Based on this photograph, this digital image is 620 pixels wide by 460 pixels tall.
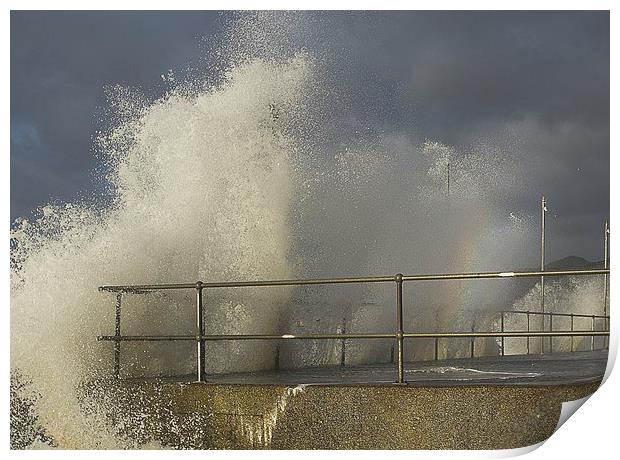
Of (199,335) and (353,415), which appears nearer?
(353,415)

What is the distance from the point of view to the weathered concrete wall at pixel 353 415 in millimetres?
5750

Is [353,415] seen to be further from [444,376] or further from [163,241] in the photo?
[163,241]

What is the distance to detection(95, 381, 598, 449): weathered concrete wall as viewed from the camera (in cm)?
575

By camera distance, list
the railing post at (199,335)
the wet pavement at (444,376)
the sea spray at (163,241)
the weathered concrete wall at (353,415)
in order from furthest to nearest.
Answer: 1. the sea spray at (163,241)
2. the railing post at (199,335)
3. the wet pavement at (444,376)
4. the weathered concrete wall at (353,415)

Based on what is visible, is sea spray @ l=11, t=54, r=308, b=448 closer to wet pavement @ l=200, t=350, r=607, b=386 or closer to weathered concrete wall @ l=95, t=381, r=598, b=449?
weathered concrete wall @ l=95, t=381, r=598, b=449

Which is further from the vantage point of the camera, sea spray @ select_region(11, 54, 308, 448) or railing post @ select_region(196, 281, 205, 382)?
sea spray @ select_region(11, 54, 308, 448)

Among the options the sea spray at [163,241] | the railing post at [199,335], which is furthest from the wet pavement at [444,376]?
the sea spray at [163,241]

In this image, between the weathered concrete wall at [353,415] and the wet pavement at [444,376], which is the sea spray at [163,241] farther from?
the wet pavement at [444,376]

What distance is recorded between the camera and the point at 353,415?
6.07 meters

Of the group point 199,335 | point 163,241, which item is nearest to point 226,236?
point 163,241

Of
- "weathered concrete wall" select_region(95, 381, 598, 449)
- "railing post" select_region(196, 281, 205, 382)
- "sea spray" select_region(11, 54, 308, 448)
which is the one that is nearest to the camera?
"weathered concrete wall" select_region(95, 381, 598, 449)

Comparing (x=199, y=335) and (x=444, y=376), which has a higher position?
(x=199, y=335)

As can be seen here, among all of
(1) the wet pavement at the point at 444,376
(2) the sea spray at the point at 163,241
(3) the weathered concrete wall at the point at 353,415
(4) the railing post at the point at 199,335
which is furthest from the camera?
(2) the sea spray at the point at 163,241

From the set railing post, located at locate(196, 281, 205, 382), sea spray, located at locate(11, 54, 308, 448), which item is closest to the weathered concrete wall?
railing post, located at locate(196, 281, 205, 382)
